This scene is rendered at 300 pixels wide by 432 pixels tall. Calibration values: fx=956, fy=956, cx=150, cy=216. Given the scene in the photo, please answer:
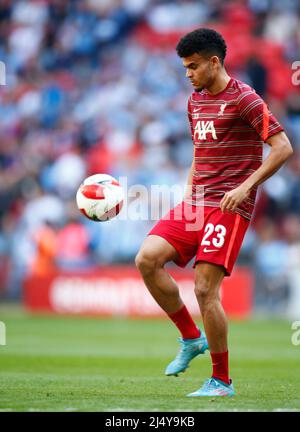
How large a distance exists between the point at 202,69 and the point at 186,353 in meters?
2.07

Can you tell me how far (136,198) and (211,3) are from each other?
5.58 m

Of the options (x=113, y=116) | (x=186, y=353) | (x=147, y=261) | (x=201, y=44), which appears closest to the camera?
(x=201, y=44)

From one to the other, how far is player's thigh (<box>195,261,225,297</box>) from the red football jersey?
1.45 ft

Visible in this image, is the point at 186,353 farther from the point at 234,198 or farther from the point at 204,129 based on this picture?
the point at 204,129

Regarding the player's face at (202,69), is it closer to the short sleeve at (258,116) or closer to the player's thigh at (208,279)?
the short sleeve at (258,116)

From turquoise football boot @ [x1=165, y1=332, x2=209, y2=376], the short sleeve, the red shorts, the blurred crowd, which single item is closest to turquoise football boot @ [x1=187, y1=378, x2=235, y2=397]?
turquoise football boot @ [x1=165, y1=332, x2=209, y2=376]

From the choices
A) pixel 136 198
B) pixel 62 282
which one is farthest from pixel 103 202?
pixel 62 282

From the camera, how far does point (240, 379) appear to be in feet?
25.9

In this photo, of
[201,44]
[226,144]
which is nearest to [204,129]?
[226,144]

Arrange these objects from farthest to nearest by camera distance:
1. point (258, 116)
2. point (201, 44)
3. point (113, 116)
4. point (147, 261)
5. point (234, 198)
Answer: point (113, 116) → point (147, 261) → point (201, 44) → point (258, 116) → point (234, 198)

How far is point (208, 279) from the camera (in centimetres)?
653

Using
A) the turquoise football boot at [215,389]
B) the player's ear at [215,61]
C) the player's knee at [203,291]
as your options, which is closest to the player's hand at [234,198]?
the player's knee at [203,291]

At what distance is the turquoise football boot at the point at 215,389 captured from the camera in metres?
6.47

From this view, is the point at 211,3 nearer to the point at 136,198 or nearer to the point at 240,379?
the point at 136,198
